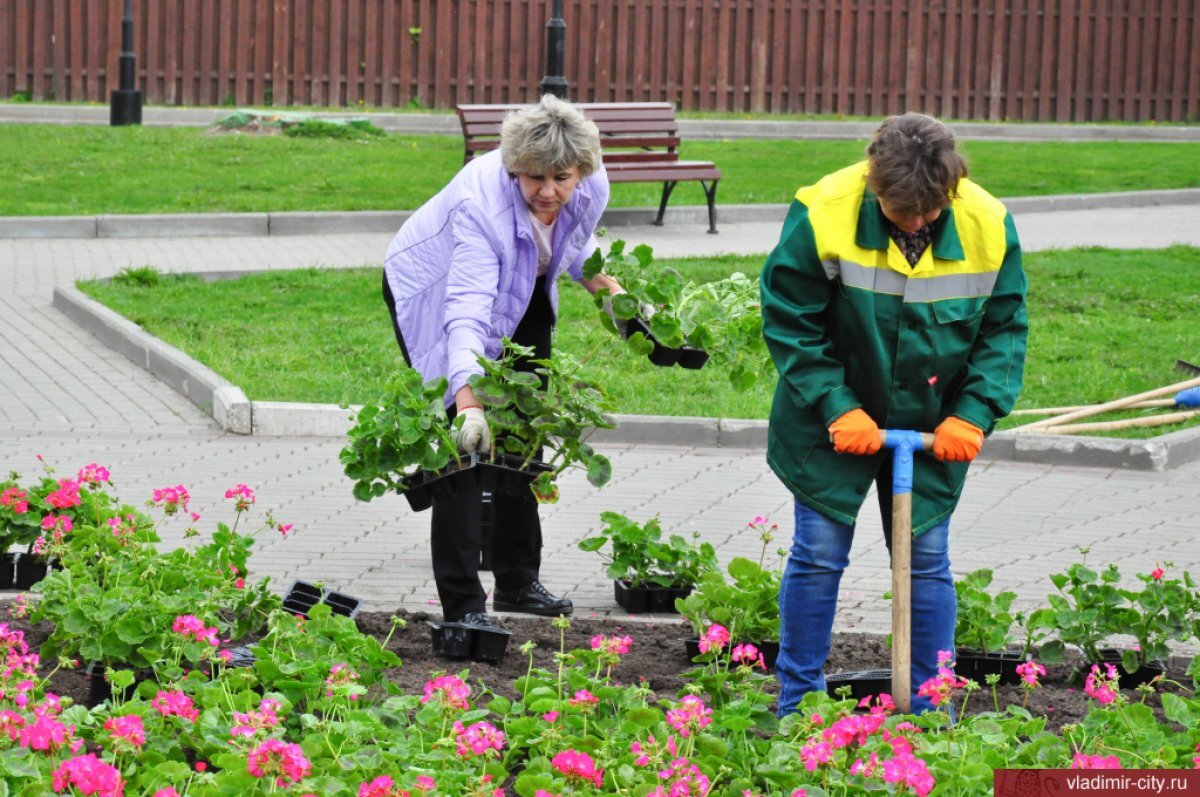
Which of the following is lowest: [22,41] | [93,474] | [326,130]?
[93,474]

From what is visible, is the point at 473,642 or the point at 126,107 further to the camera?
the point at 126,107

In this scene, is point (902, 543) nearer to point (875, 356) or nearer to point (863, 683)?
point (875, 356)

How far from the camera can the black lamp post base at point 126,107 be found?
1841 cm

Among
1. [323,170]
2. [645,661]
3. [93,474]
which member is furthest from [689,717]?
[323,170]

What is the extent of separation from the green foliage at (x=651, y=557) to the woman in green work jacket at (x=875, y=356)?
1239mm

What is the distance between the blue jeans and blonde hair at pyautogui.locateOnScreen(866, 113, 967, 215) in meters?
0.82

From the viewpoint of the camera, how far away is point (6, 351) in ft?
31.4

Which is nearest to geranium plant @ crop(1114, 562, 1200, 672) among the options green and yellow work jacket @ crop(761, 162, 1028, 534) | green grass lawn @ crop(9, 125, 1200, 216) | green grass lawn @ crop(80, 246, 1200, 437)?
green and yellow work jacket @ crop(761, 162, 1028, 534)

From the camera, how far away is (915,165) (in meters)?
3.73

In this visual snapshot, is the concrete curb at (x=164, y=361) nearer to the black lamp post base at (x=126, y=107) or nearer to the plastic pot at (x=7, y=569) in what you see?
the plastic pot at (x=7, y=569)

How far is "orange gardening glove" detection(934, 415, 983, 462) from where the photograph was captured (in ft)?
13.1

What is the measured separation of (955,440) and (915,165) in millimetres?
669

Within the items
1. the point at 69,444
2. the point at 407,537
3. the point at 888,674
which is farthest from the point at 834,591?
the point at 69,444

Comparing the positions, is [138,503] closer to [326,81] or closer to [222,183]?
[222,183]
